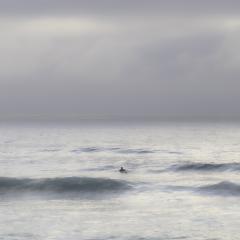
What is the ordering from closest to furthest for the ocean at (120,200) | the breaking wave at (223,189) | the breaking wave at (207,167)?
1. the ocean at (120,200)
2. the breaking wave at (223,189)
3. the breaking wave at (207,167)

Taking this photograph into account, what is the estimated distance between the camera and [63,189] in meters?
54.9

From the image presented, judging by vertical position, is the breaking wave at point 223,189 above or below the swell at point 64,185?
above

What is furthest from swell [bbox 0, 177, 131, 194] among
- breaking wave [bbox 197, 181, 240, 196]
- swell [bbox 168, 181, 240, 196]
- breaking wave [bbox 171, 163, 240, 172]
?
breaking wave [bbox 171, 163, 240, 172]

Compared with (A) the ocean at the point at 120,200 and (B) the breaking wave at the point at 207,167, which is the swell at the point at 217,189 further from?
(B) the breaking wave at the point at 207,167

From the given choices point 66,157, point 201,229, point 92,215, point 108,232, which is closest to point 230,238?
point 201,229

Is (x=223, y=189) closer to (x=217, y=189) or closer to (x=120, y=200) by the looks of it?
(x=217, y=189)

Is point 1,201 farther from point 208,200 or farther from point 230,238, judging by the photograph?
point 230,238

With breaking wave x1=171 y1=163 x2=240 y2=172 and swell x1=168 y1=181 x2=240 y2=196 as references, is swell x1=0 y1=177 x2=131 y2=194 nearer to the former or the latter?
swell x1=168 y1=181 x2=240 y2=196

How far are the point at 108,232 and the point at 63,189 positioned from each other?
69.2 feet

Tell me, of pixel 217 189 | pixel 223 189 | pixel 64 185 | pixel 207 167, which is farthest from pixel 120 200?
pixel 207 167

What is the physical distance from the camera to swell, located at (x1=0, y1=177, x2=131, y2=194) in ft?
180

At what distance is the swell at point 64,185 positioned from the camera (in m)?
54.8

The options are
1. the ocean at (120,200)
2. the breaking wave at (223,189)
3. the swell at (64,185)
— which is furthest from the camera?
the swell at (64,185)

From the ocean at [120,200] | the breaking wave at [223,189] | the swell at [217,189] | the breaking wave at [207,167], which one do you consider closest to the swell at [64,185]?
the ocean at [120,200]
